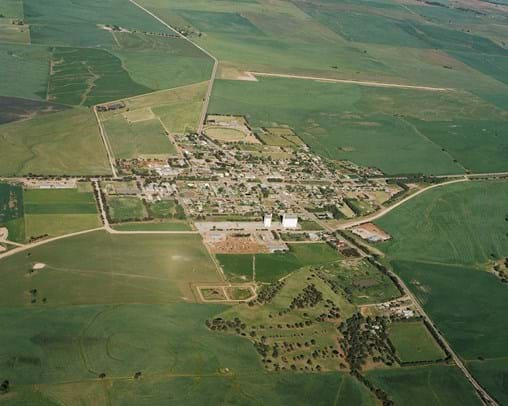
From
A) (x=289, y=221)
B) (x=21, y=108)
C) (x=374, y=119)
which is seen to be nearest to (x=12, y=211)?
(x=289, y=221)

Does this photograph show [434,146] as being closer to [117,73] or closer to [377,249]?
[377,249]

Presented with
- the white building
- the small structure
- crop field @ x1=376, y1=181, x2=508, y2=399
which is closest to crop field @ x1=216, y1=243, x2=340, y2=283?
the white building

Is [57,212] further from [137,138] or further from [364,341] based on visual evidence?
[364,341]

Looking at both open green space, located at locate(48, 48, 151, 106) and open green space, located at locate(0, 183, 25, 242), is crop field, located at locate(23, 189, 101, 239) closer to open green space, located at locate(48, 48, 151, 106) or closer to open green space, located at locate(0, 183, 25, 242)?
open green space, located at locate(0, 183, 25, 242)

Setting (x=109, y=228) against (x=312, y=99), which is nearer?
(x=109, y=228)

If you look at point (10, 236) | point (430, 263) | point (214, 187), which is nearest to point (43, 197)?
point (10, 236)

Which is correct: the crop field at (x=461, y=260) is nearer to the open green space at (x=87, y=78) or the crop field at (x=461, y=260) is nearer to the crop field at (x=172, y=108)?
the crop field at (x=172, y=108)
